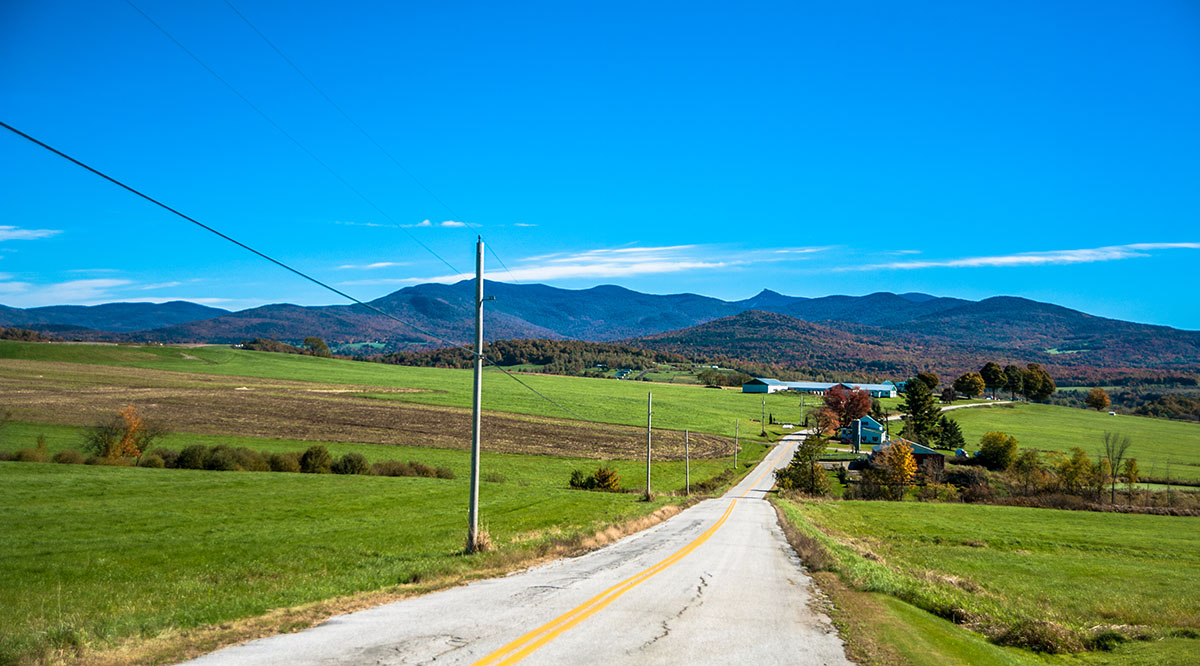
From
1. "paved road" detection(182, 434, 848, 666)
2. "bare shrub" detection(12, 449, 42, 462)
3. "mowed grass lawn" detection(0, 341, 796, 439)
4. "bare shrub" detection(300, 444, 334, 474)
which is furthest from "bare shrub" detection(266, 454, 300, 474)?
"mowed grass lawn" detection(0, 341, 796, 439)

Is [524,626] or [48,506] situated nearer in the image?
[524,626]

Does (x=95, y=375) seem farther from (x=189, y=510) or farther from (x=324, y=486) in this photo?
(x=189, y=510)

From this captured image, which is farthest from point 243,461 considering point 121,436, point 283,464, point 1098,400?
point 1098,400

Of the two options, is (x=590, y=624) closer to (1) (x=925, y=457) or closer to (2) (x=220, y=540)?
(2) (x=220, y=540)

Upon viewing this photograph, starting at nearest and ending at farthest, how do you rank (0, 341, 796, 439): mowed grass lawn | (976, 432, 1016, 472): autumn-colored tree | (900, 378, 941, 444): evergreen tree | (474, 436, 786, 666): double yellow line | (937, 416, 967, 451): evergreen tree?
(474, 436, 786, 666): double yellow line < (976, 432, 1016, 472): autumn-colored tree < (937, 416, 967, 451): evergreen tree < (900, 378, 941, 444): evergreen tree < (0, 341, 796, 439): mowed grass lawn

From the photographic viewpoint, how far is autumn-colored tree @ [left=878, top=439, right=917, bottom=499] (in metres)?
75.7

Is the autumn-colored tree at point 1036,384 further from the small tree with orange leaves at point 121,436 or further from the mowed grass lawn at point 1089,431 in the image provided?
the small tree with orange leaves at point 121,436

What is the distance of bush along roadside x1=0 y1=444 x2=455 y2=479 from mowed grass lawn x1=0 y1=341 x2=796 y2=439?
4775 cm

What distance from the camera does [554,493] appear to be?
1973 inches

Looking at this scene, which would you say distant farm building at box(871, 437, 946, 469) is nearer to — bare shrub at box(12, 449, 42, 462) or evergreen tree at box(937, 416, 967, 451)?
evergreen tree at box(937, 416, 967, 451)

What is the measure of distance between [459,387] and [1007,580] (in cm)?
11392

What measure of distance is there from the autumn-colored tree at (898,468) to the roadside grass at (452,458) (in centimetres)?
1913

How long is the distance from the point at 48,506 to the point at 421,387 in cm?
9524

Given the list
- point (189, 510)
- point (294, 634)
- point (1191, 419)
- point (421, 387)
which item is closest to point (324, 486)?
point (189, 510)
